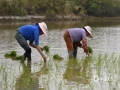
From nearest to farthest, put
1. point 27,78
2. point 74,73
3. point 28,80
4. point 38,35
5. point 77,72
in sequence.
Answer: point 28,80, point 27,78, point 74,73, point 77,72, point 38,35

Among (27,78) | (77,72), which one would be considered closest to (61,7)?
(77,72)

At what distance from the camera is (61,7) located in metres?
46.4

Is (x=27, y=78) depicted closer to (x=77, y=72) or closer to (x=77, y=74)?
(x=77, y=74)

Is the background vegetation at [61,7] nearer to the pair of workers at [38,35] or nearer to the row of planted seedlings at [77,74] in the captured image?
the pair of workers at [38,35]

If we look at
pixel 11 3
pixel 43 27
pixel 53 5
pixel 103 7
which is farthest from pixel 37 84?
pixel 103 7

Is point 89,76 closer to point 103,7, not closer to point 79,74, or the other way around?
point 79,74

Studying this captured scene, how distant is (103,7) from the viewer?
57188 millimetres

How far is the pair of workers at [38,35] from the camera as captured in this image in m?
8.71

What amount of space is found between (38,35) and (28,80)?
201 cm

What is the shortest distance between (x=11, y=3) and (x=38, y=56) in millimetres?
28478

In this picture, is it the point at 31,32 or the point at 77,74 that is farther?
the point at 31,32

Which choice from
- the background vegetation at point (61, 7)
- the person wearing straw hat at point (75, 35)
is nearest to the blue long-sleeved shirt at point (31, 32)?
→ the person wearing straw hat at point (75, 35)

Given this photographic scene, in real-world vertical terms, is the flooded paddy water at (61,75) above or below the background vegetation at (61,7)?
above

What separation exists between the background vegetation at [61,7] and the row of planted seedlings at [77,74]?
2896cm
